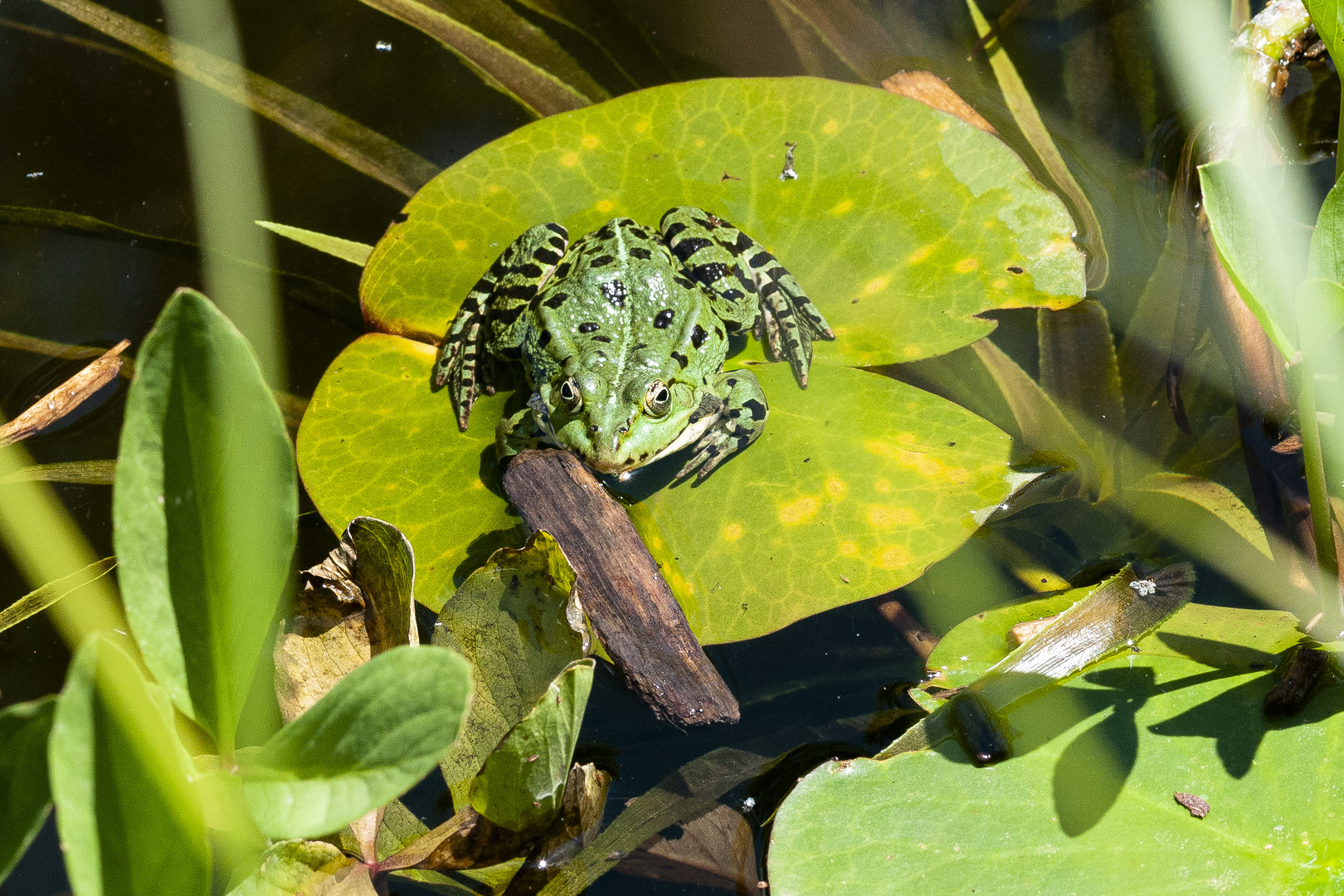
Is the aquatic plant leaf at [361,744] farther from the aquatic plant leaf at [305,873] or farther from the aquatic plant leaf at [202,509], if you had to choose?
the aquatic plant leaf at [305,873]

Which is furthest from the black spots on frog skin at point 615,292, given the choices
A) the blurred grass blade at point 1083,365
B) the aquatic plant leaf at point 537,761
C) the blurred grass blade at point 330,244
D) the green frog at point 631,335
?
the aquatic plant leaf at point 537,761

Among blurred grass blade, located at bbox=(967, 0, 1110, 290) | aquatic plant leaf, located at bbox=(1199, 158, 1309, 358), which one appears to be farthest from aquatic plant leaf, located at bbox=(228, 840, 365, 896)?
blurred grass blade, located at bbox=(967, 0, 1110, 290)

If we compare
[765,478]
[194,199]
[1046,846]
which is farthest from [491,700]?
[194,199]

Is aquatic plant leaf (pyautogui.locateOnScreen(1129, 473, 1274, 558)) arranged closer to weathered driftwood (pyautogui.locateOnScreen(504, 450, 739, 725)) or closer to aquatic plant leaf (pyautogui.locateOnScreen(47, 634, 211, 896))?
weathered driftwood (pyautogui.locateOnScreen(504, 450, 739, 725))

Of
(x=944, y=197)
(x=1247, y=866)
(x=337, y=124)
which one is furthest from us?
(x=337, y=124)

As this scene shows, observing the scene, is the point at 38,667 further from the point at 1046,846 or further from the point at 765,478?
the point at 1046,846

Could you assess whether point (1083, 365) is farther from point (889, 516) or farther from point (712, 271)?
point (712, 271)
